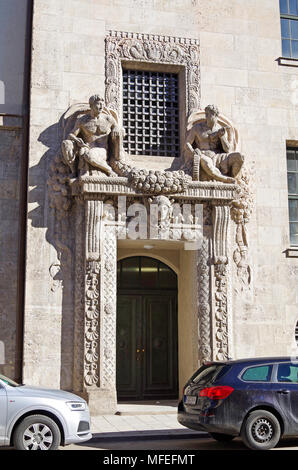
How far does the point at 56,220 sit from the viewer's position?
15211mm

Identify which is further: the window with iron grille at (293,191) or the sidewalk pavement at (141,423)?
the window with iron grille at (293,191)

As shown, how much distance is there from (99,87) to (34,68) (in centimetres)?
167

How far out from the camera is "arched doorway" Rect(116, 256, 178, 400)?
1734cm

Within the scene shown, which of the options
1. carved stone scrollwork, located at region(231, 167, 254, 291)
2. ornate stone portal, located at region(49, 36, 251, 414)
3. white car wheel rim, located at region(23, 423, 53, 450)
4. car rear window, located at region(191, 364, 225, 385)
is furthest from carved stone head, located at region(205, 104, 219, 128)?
white car wheel rim, located at region(23, 423, 53, 450)

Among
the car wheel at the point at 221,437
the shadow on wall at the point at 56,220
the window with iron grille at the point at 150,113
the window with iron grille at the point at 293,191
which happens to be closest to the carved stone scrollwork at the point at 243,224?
the window with iron grille at the point at 293,191

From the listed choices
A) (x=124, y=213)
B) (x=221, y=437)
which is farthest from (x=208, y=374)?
(x=124, y=213)

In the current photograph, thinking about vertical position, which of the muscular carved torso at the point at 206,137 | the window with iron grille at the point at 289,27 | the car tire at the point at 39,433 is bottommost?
the car tire at the point at 39,433

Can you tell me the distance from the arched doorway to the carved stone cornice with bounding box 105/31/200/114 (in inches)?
185

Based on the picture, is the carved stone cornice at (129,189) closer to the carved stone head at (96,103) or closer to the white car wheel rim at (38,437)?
the carved stone head at (96,103)

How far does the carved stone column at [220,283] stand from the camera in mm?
15266

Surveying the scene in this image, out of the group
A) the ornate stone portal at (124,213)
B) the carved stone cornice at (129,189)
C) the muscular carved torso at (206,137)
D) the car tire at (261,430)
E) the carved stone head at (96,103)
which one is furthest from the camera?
the muscular carved torso at (206,137)

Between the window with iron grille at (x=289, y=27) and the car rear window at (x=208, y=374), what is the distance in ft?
34.2

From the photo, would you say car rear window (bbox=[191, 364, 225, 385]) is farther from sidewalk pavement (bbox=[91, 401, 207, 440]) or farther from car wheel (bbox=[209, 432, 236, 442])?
sidewalk pavement (bbox=[91, 401, 207, 440])

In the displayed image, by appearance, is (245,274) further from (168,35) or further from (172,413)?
(168,35)
